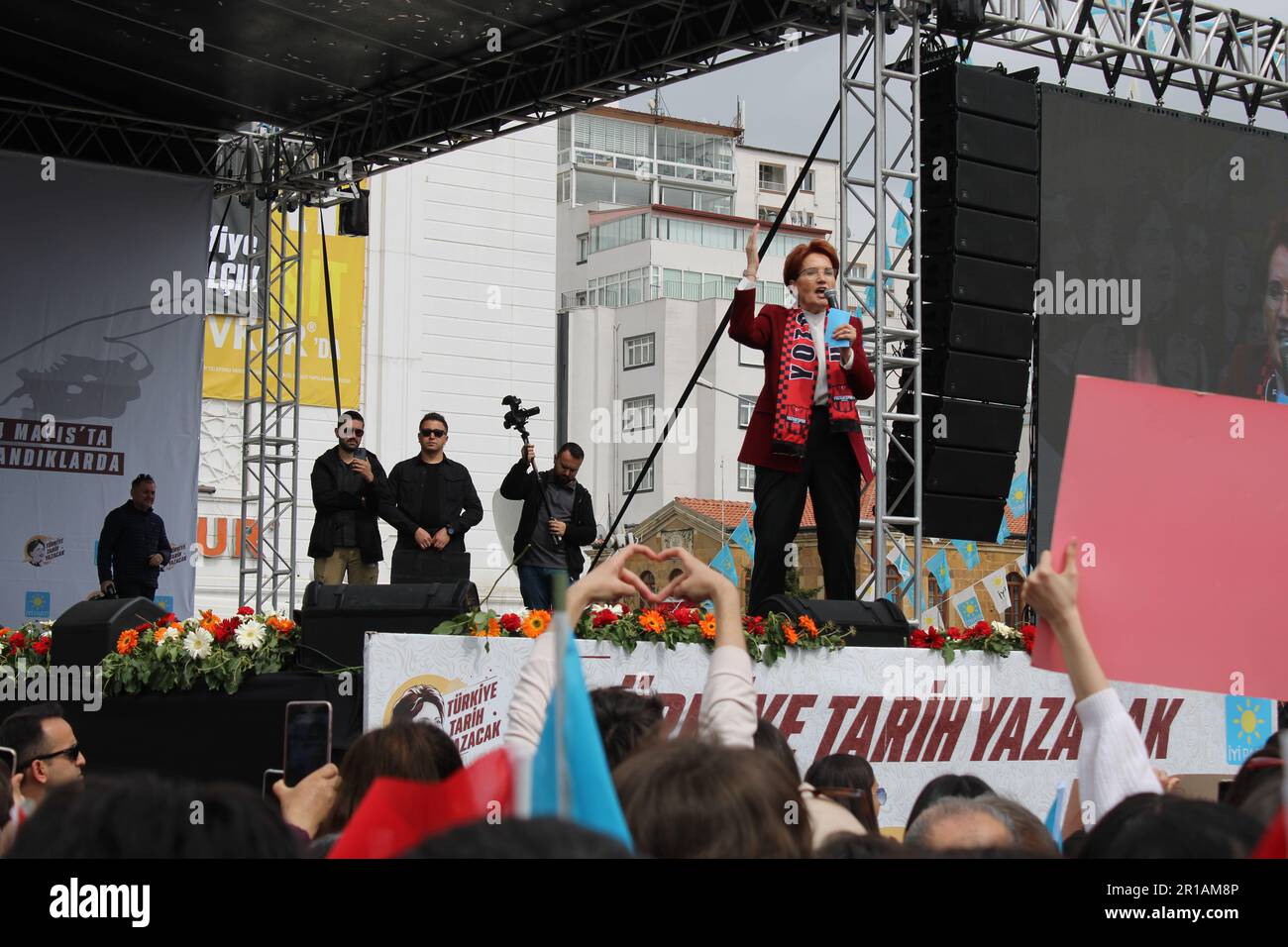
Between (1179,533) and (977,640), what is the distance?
411 cm

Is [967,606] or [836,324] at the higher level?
[836,324]

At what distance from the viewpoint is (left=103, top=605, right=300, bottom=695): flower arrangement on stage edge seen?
6.18 m

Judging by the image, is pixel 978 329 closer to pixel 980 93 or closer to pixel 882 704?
pixel 980 93

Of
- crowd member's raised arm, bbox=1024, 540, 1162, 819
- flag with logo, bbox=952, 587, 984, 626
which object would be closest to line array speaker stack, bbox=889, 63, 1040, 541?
crowd member's raised arm, bbox=1024, 540, 1162, 819

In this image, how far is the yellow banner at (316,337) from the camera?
22.6 meters

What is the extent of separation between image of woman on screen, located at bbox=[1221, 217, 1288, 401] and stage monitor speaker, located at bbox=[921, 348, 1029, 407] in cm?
246

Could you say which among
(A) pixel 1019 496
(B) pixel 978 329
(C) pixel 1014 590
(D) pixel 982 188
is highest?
(D) pixel 982 188

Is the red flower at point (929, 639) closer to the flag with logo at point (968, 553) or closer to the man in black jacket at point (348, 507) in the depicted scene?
the man in black jacket at point (348, 507)

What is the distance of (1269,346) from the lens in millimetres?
11969

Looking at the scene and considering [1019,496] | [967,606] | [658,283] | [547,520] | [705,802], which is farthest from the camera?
[658,283]

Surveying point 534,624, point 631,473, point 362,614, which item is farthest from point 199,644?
point 631,473

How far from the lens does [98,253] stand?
1294 cm
